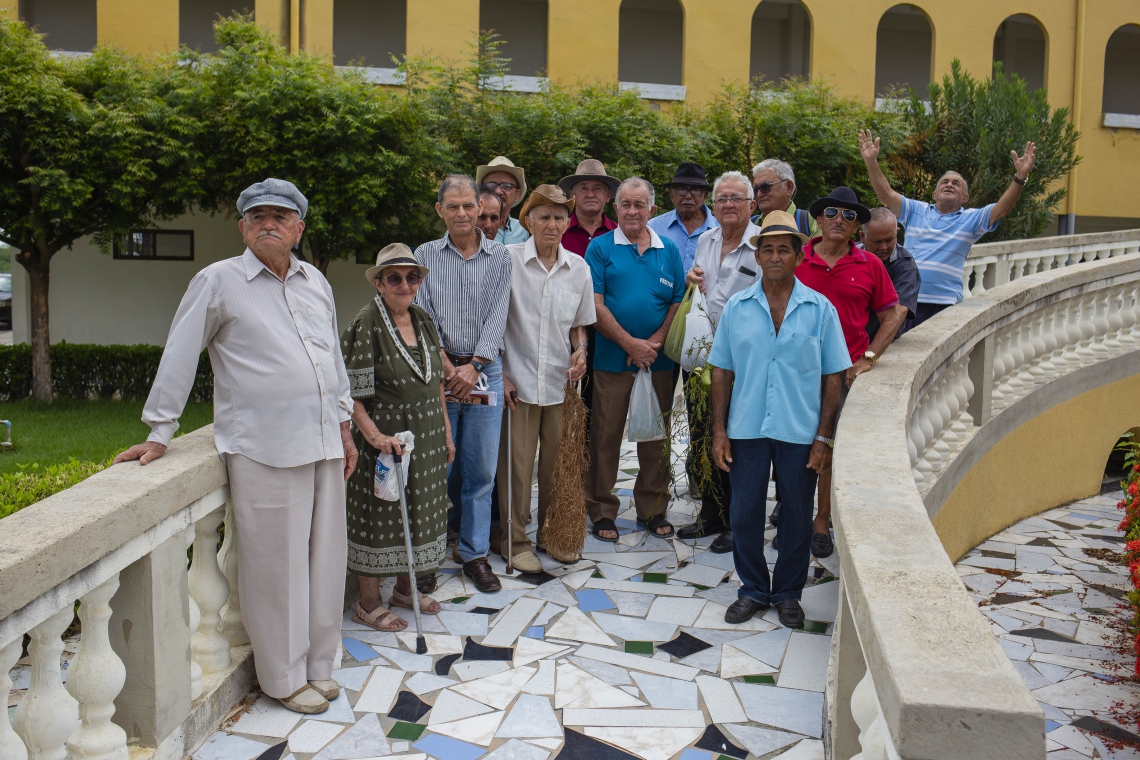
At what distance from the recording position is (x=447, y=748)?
358 cm

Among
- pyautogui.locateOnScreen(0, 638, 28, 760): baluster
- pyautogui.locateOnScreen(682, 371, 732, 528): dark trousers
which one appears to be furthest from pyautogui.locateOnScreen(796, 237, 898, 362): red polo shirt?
pyautogui.locateOnScreen(0, 638, 28, 760): baluster

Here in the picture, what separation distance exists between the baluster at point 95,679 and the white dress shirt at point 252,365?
28.4 inches

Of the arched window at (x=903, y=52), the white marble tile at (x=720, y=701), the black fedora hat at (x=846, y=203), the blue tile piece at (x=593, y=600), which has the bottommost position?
the white marble tile at (x=720, y=701)

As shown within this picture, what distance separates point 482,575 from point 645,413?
4.85 feet

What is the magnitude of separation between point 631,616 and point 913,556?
260 cm

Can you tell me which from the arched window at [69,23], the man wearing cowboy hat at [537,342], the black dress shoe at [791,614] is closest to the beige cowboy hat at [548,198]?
the man wearing cowboy hat at [537,342]

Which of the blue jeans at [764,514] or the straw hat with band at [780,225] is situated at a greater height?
the straw hat with band at [780,225]

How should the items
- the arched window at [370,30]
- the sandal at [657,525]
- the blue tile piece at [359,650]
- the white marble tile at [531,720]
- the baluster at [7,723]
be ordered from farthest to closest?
1. the arched window at [370,30]
2. the sandal at [657,525]
3. the blue tile piece at [359,650]
4. the white marble tile at [531,720]
5. the baluster at [7,723]

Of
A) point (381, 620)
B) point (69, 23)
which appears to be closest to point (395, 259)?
point (381, 620)

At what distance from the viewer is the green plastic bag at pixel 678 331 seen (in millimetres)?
5871

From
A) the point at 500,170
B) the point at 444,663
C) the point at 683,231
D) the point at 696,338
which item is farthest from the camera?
the point at 683,231

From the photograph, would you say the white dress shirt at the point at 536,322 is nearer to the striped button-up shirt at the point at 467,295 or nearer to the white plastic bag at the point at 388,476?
the striped button-up shirt at the point at 467,295

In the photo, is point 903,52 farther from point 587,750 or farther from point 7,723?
point 7,723

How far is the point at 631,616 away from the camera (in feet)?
16.2
